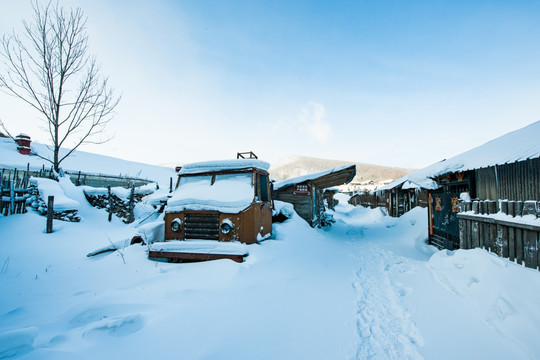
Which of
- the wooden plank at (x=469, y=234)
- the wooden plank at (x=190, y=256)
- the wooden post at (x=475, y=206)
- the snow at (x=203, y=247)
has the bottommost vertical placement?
the wooden plank at (x=190, y=256)

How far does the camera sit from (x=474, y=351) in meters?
2.67

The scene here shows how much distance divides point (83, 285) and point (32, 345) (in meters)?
2.01

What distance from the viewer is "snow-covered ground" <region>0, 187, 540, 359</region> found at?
2.55 m

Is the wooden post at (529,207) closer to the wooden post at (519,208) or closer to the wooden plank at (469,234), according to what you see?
the wooden post at (519,208)

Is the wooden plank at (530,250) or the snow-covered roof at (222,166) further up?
the snow-covered roof at (222,166)

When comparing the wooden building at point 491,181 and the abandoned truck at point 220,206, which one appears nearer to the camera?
the wooden building at point 491,181

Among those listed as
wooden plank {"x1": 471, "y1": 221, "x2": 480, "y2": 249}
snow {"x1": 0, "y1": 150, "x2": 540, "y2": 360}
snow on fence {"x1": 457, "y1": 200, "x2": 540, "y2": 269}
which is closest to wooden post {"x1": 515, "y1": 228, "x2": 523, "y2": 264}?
snow on fence {"x1": 457, "y1": 200, "x2": 540, "y2": 269}

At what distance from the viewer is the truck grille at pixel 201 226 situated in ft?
18.7

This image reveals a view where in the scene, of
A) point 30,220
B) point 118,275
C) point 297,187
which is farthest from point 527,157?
point 30,220

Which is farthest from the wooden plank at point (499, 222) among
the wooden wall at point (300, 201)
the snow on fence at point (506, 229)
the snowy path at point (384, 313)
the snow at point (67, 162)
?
the snow at point (67, 162)

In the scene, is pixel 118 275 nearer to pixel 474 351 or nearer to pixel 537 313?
pixel 474 351

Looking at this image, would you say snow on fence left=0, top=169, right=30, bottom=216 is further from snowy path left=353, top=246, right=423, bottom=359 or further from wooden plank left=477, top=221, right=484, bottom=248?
wooden plank left=477, top=221, right=484, bottom=248

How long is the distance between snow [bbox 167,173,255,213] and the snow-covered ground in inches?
46.0

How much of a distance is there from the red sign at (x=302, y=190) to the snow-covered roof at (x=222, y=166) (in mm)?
6489
